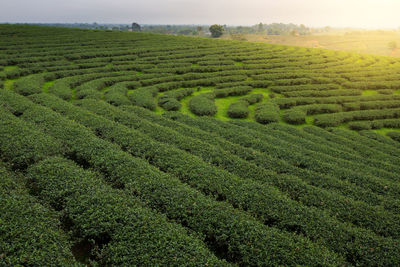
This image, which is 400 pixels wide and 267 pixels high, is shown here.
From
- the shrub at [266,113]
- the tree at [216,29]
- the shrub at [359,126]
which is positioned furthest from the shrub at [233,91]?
the tree at [216,29]

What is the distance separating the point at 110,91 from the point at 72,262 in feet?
55.6

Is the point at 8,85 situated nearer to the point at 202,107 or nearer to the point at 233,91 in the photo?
the point at 202,107

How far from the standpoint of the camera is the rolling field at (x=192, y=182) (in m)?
6.53

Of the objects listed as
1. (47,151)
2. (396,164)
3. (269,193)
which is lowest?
(396,164)

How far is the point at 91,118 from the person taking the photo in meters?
13.6

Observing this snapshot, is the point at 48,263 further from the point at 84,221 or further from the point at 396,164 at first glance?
the point at 396,164

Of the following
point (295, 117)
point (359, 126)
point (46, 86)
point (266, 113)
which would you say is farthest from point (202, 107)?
point (46, 86)

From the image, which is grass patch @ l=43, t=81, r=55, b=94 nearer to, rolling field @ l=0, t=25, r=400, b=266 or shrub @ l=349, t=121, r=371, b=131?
rolling field @ l=0, t=25, r=400, b=266

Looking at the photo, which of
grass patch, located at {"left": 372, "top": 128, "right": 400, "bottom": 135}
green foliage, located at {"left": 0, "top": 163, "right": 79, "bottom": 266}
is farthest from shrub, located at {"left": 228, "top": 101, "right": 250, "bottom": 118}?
green foliage, located at {"left": 0, "top": 163, "right": 79, "bottom": 266}

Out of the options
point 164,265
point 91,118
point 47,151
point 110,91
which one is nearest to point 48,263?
point 164,265

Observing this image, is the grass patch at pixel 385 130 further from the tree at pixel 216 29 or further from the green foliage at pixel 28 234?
the tree at pixel 216 29

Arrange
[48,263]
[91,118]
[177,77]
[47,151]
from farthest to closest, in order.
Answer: [177,77] → [91,118] → [47,151] → [48,263]

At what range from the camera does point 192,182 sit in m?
9.29

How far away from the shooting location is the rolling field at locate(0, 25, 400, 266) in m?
6.53
